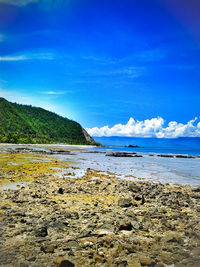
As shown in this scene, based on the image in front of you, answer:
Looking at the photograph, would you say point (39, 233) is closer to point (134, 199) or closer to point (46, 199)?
point (46, 199)

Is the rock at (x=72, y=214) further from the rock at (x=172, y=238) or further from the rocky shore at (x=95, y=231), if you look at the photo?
the rock at (x=172, y=238)

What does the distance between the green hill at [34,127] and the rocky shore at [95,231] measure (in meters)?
89.8

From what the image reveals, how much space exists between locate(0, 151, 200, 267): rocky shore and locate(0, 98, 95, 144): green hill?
89805 mm

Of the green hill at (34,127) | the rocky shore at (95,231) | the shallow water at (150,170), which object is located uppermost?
the green hill at (34,127)

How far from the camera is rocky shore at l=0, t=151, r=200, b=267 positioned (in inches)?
181

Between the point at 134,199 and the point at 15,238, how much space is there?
18.9 ft

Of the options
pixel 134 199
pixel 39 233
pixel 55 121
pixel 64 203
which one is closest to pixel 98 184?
pixel 134 199

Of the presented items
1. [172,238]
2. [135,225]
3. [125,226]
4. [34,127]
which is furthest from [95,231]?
[34,127]

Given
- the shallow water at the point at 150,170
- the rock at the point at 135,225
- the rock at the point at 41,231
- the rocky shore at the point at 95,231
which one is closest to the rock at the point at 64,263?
the rocky shore at the point at 95,231

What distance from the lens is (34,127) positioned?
150625 mm

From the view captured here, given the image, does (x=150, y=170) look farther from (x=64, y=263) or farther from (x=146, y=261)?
(x=64, y=263)

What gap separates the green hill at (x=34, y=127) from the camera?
113 metres

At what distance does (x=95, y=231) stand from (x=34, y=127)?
501 ft

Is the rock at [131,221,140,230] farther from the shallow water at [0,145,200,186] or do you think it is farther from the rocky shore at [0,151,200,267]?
the shallow water at [0,145,200,186]
